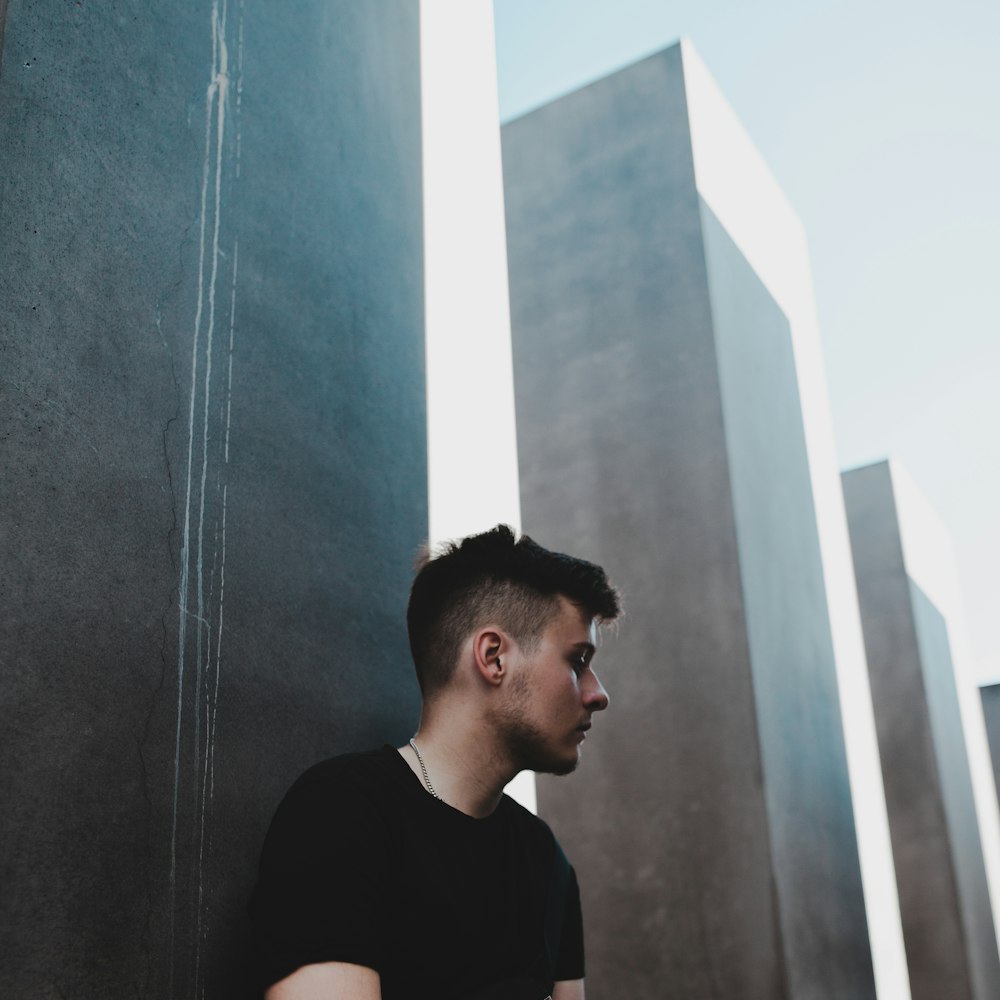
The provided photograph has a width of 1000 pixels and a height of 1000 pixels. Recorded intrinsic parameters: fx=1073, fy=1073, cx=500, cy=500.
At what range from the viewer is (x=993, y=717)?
38.3 feet

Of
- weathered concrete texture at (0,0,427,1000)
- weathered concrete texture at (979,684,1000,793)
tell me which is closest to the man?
weathered concrete texture at (0,0,427,1000)

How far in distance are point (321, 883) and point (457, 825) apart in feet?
1.07

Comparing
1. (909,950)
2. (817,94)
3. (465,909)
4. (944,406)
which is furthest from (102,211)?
(944,406)

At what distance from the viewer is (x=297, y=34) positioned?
218 centimetres

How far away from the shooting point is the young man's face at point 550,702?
181cm

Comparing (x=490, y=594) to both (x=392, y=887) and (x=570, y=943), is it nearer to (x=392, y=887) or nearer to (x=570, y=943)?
(x=392, y=887)

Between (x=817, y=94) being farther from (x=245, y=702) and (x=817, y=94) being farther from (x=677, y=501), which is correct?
(x=245, y=702)

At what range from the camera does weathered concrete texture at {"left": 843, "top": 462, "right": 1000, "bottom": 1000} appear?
688 centimetres

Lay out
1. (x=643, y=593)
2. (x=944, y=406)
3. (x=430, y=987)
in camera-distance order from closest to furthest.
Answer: (x=430, y=987)
(x=643, y=593)
(x=944, y=406)

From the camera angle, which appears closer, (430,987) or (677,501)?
(430,987)

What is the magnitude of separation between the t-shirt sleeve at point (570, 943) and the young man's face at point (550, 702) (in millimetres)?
292

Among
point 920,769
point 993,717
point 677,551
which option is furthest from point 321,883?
point 993,717

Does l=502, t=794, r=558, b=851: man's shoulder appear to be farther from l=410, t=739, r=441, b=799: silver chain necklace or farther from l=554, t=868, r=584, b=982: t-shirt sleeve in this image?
l=410, t=739, r=441, b=799: silver chain necklace

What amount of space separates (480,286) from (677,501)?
1766 mm
